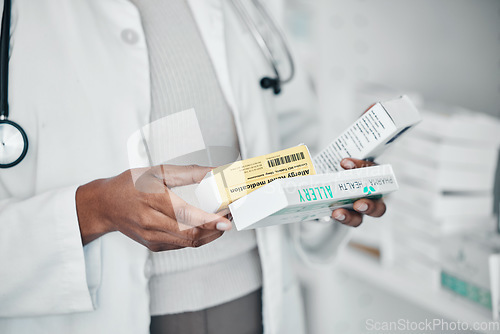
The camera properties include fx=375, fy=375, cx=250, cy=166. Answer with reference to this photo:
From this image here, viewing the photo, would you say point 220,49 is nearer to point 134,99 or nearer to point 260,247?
point 134,99

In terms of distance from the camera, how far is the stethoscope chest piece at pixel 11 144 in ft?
1.05

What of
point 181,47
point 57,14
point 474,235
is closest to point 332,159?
point 181,47

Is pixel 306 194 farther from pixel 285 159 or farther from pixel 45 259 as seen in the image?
pixel 45 259

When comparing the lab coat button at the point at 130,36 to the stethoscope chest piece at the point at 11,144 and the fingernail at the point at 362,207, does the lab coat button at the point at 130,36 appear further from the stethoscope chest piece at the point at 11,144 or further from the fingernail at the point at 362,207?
the fingernail at the point at 362,207

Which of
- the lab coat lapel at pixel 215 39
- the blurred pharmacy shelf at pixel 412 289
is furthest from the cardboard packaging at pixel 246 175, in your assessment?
the blurred pharmacy shelf at pixel 412 289

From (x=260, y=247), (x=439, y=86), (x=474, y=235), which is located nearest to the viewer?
(x=260, y=247)

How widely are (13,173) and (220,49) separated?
250 millimetres

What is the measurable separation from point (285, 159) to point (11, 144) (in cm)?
24

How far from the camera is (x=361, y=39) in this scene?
2.70 feet

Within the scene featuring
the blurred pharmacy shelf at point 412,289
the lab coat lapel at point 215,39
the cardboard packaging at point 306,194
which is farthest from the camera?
the blurred pharmacy shelf at point 412,289

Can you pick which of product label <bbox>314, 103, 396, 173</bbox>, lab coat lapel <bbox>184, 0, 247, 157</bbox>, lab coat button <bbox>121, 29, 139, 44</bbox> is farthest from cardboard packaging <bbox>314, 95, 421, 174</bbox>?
lab coat button <bbox>121, 29, 139, 44</bbox>

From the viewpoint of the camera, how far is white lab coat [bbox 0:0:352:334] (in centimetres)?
34

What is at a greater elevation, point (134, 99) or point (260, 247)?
point (134, 99)

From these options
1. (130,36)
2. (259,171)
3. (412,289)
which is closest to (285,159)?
(259,171)
